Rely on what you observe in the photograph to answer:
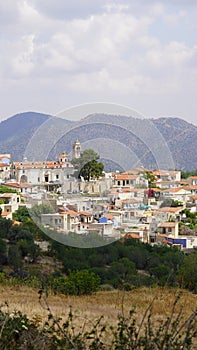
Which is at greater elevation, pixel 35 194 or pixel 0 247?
pixel 35 194

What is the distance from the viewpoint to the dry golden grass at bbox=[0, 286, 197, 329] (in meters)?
3.14

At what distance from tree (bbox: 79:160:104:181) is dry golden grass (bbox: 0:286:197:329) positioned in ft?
3.75

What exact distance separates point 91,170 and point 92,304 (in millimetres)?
1829

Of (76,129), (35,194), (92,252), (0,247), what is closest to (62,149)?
(76,129)

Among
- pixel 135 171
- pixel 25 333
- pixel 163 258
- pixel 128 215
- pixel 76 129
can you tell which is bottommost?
pixel 163 258

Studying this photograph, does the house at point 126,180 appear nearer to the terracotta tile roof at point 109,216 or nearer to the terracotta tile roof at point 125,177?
the terracotta tile roof at point 125,177

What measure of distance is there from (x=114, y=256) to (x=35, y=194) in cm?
596

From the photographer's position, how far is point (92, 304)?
3801 mm

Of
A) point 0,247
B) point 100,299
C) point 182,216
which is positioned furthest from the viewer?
point 182,216

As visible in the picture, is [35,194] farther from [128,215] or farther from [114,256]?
[114,256]

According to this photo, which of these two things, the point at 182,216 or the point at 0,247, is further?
the point at 182,216

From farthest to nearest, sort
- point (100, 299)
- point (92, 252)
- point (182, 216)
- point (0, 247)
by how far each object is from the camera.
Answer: point (182, 216) < point (0, 247) < point (92, 252) < point (100, 299)

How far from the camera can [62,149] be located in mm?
5137

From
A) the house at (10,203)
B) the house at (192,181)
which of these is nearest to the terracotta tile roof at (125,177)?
the house at (10,203)
